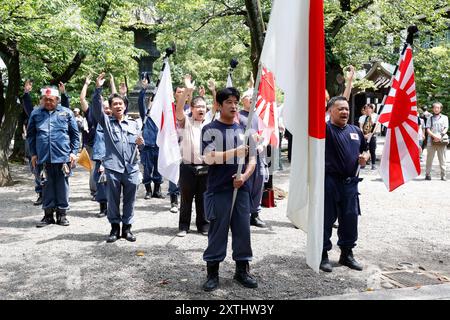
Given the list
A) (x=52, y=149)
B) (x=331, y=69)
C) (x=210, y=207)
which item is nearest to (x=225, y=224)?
(x=210, y=207)

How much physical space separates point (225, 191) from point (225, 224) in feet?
1.09

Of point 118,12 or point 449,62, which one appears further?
point 449,62

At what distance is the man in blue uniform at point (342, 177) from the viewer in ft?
17.4

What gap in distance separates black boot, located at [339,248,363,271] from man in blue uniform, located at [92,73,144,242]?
288 centimetres

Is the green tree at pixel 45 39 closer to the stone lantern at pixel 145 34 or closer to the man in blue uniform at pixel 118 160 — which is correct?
the stone lantern at pixel 145 34

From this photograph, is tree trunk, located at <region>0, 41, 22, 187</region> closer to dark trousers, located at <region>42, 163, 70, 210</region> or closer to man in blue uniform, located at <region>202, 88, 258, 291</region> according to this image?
dark trousers, located at <region>42, 163, 70, 210</region>

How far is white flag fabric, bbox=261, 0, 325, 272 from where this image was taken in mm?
3902

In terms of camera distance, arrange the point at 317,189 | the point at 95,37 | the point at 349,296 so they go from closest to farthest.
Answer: the point at 317,189
the point at 349,296
the point at 95,37

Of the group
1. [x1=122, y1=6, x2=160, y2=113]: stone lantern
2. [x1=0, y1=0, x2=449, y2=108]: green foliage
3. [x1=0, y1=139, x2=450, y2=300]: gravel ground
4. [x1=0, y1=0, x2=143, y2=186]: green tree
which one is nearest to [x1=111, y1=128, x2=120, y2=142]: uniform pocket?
[x1=0, y1=139, x2=450, y2=300]: gravel ground

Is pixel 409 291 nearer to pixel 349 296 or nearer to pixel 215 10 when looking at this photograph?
pixel 349 296

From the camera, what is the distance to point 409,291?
173 inches

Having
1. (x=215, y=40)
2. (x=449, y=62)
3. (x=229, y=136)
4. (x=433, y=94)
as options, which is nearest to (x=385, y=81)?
(x=433, y=94)

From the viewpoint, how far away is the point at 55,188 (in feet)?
24.7

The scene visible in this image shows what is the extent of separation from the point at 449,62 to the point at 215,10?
10.7 meters
